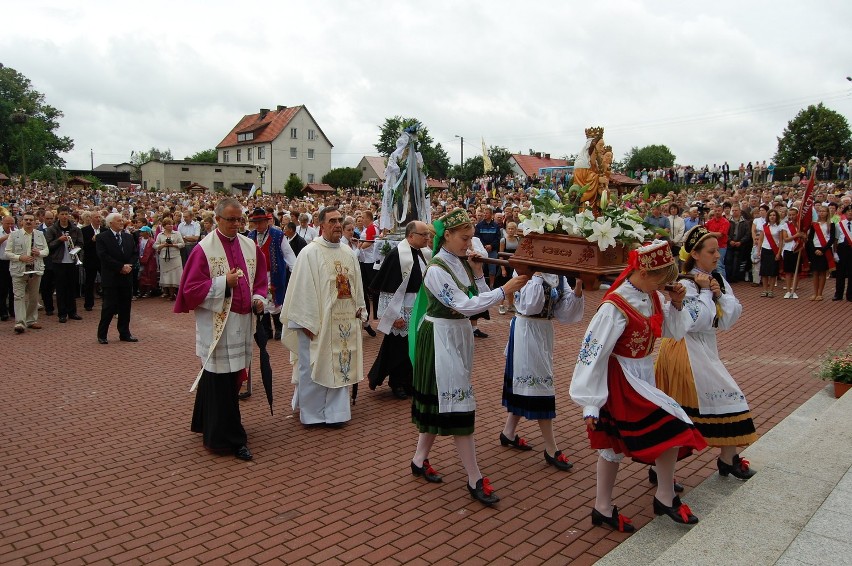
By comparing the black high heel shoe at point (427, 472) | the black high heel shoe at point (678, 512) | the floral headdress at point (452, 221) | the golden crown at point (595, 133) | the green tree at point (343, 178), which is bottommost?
the black high heel shoe at point (427, 472)

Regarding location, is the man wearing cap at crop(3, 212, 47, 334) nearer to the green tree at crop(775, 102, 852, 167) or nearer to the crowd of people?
the crowd of people

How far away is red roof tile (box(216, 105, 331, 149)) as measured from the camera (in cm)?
7600

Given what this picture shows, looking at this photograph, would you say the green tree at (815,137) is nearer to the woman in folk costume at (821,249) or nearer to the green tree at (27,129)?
the woman in folk costume at (821,249)

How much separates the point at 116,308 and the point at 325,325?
579cm

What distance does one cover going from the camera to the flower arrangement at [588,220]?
454 centimetres

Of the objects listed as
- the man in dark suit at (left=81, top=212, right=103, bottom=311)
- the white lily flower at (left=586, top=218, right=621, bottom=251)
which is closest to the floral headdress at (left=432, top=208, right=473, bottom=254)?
the white lily flower at (left=586, top=218, right=621, bottom=251)

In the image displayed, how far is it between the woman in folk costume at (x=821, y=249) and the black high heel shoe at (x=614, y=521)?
11.9 m

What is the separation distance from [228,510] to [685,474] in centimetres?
354

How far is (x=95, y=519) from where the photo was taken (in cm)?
480

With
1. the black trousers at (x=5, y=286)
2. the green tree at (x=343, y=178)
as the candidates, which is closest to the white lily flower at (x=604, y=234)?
the black trousers at (x=5, y=286)

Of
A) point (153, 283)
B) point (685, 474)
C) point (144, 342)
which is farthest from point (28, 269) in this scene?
point (685, 474)

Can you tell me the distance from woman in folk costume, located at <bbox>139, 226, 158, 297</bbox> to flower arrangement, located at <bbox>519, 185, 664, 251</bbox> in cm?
1301

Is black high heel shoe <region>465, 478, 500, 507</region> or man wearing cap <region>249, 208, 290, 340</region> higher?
man wearing cap <region>249, 208, 290, 340</region>

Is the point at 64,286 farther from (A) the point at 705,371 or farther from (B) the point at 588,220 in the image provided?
(A) the point at 705,371
